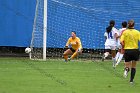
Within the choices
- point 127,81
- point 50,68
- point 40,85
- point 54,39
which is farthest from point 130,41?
point 54,39

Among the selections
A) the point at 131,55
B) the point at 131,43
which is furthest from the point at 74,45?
the point at 131,55

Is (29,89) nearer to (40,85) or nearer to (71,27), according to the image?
(40,85)

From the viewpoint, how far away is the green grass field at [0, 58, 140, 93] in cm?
1336

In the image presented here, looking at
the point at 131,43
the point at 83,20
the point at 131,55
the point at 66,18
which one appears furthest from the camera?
the point at 83,20

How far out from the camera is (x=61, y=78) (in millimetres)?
16188

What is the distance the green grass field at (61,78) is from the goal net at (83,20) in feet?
8.12

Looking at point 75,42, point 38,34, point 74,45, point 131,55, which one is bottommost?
point 131,55

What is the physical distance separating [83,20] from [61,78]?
29.6 ft

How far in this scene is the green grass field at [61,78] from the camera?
43.8 ft

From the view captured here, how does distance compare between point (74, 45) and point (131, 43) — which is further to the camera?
point (74, 45)

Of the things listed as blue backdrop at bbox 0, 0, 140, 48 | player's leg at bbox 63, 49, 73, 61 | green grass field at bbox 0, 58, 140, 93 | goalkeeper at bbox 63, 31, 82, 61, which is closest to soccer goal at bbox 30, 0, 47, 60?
blue backdrop at bbox 0, 0, 140, 48

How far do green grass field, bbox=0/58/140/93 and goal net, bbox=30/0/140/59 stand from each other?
8.12 feet

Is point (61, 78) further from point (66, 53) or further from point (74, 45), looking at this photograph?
point (74, 45)

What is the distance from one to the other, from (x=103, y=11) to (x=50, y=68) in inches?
258
